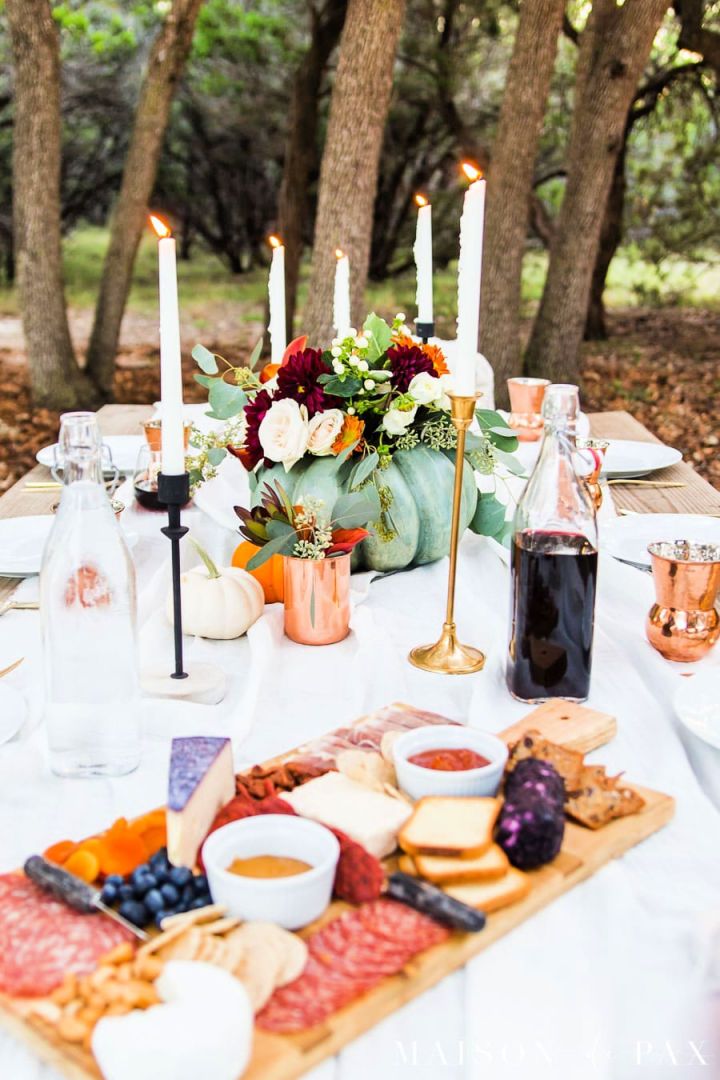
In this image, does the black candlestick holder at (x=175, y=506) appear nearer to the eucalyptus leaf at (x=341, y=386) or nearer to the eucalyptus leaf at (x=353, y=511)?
the eucalyptus leaf at (x=353, y=511)

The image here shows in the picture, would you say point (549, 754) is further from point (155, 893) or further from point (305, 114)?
point (305, 114)

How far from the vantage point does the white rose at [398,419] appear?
69.2 inches

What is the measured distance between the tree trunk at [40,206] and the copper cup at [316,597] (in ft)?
14.4

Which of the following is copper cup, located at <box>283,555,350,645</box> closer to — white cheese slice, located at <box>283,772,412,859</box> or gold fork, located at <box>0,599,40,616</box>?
gold fork, located at <box>0,599,40,616</box>

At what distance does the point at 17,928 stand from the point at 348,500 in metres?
0.86

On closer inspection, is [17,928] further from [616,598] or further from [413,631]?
[616,598]

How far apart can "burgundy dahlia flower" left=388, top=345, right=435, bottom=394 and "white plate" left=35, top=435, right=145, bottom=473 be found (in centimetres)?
93

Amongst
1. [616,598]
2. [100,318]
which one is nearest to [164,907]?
[616,598]

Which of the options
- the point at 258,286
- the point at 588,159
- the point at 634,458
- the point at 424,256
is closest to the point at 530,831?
the point at 424,256

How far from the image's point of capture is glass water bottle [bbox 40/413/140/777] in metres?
1.17

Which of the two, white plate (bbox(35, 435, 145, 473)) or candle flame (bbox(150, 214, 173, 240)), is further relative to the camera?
white plate (bbox(35, 435, 145, 473))

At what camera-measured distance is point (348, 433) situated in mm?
1751

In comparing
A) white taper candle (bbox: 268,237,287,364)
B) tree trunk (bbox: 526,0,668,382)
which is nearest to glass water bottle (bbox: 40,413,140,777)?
white taper candle (bbox: 268,237,287,364)

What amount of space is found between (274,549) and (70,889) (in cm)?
72
